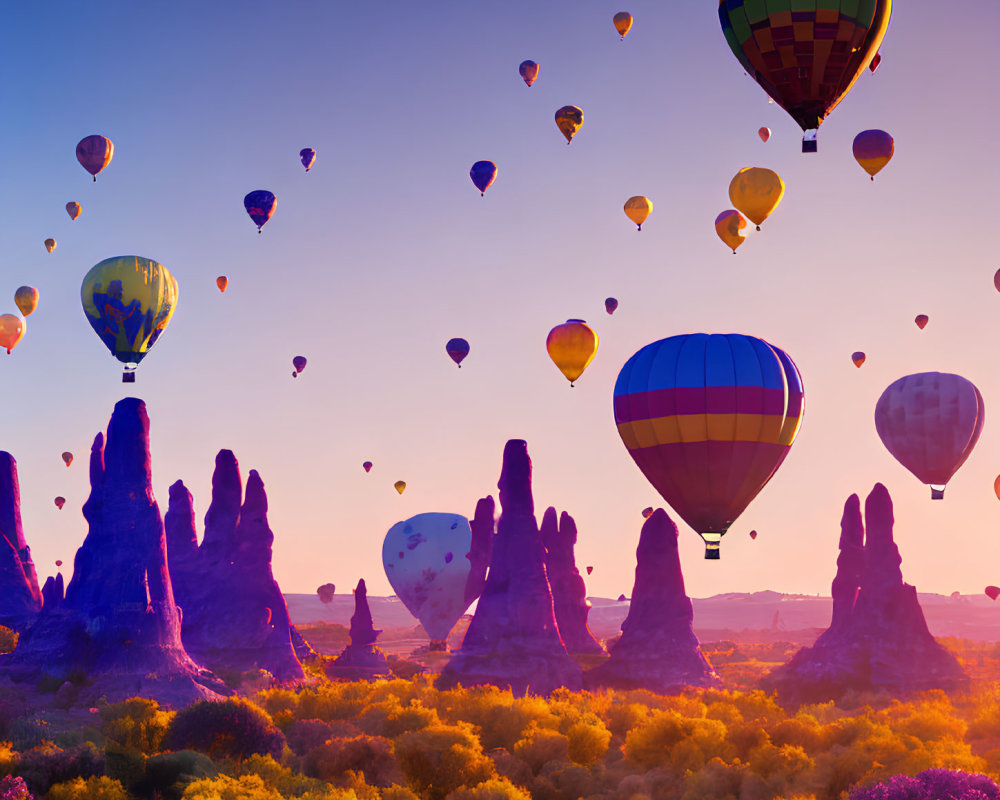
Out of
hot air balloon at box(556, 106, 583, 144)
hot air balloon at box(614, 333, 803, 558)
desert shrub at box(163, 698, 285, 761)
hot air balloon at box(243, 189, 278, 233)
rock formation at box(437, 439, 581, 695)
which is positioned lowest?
desert shrub at box(163, 698, 285, 761)

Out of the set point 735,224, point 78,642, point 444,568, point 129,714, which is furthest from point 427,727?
point 444,568

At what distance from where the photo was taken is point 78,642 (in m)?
35.0

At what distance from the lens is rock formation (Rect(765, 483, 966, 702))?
4406 cm

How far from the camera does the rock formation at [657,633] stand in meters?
42.4

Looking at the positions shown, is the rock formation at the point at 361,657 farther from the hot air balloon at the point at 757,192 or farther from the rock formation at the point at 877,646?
the hot air balloon at the point at 757,192

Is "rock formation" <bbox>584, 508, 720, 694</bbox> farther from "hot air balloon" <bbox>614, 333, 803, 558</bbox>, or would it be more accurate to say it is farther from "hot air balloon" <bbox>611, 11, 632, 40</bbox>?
"hot air balloon" <bbox>611, 11, 632, 40</bbox>

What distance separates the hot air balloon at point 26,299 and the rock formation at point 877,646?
153 ft

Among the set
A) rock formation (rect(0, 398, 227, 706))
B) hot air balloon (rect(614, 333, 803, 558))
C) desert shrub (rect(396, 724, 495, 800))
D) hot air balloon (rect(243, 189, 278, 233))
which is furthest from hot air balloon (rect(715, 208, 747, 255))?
desert shrub (rect(396, 724, 495, 800))

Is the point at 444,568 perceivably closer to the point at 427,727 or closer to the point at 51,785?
the point at 427,727

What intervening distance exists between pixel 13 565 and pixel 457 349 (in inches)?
1067

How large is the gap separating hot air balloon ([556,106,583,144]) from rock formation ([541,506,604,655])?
1976cm

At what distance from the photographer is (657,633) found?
143 ft

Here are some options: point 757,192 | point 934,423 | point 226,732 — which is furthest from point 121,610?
point 934,423

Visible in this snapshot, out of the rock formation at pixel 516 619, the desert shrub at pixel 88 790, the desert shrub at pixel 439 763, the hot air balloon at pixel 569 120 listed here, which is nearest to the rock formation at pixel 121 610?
the rock formation at pixel 516 619
